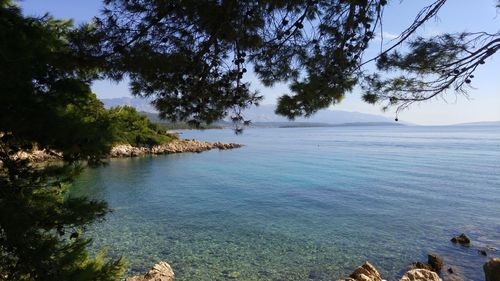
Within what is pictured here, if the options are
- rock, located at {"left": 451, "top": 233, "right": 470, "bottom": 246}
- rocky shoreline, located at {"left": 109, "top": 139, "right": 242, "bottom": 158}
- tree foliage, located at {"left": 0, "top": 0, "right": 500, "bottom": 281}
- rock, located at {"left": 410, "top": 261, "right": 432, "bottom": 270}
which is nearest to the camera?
tree foliage, located at {"left": 0, "top": 0, "right": 500, "bottom": 281}

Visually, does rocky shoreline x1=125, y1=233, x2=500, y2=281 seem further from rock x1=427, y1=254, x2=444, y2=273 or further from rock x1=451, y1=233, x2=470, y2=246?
rock x1=451, y1=233, x2=470, y2=246

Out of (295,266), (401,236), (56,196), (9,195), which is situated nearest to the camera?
(9,195)

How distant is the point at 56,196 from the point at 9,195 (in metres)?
1.53

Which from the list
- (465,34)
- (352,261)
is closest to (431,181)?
(352,261)

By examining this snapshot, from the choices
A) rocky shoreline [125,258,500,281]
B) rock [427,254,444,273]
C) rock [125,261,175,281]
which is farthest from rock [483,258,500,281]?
rock [125,261,175,281]

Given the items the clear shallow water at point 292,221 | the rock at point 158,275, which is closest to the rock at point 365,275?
the clear shallow water at point 292,221

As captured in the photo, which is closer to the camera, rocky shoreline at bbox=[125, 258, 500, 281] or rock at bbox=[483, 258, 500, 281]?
rocky shoreline at bbox=[125, 258, 500, 281]

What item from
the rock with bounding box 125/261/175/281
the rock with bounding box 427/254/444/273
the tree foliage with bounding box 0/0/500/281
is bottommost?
the rock with bounding box 427/254/444/273

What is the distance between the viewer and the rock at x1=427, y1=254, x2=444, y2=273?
1177 centimetres

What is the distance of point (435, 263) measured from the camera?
11.9 m

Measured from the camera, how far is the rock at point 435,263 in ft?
38.6

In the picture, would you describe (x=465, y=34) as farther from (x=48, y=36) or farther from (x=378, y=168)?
(x=378, y=168)

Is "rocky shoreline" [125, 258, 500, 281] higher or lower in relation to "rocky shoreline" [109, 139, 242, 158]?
higher

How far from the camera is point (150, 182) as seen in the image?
95.6 feet
